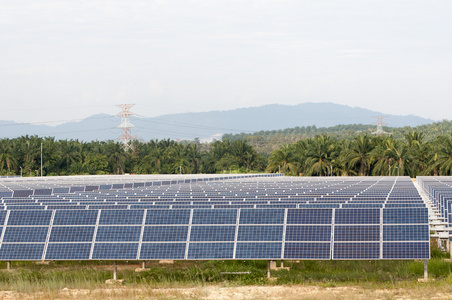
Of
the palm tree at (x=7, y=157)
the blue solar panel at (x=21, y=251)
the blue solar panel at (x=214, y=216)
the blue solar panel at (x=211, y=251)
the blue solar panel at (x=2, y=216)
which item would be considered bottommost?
the blue solar panel at (x=21, y=251)

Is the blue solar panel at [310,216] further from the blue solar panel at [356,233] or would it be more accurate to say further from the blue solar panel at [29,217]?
the blue solar panel at [29,217]

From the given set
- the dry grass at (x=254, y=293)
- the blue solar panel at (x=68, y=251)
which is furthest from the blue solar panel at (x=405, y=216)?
the blue solar panel at (x=68, y=251)

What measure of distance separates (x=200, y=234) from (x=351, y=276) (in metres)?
4.08

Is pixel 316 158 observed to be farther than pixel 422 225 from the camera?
Yes

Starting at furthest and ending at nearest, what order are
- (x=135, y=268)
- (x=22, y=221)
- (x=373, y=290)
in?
(x=135, y=268) → (x=22, y=221) → (x=373, y=290)

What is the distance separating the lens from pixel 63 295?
48.5 ft

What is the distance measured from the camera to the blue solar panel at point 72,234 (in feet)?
53.9

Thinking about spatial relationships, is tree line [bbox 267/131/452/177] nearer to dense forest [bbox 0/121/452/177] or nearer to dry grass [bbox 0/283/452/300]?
dense forest [bbox 0/121/452/177]

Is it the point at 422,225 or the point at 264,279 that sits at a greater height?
the point at 422,225

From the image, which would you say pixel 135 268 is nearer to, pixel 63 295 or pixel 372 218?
pixel 63 295

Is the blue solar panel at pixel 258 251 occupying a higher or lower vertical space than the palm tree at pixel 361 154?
lower

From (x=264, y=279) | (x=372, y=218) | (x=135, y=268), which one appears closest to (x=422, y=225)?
(x=372, y=218)

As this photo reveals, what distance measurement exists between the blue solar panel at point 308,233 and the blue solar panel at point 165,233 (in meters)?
2.74

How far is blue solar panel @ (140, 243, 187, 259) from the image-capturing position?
1573cm
